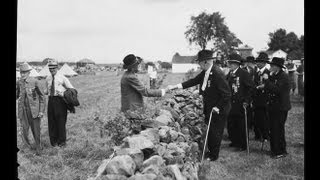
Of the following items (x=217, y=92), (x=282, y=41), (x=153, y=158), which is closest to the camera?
(x=153, y=158)

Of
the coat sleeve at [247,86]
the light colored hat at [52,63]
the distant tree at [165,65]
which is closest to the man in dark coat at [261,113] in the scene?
the coat sleeve at [247,86]

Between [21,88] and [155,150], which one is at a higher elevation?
[21,88]

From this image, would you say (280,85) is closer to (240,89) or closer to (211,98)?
(240,89)

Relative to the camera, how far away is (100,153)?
767 centimetres

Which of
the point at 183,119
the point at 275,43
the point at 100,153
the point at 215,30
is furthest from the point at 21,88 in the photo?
the point at 215,30

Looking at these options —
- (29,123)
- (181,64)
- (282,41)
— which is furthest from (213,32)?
(29,123)

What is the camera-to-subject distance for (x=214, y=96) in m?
7.92

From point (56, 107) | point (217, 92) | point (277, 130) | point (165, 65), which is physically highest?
point (165, 65)

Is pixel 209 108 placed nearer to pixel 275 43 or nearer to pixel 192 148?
pixel 192 148

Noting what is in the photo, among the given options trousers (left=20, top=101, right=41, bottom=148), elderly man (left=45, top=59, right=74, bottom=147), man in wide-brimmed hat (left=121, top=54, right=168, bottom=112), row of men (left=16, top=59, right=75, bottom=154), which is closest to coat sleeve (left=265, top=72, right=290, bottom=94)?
man in wide-brimmed hat (left=121, top=54, right=168, bottom=112)

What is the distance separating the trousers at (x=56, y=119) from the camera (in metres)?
8.80

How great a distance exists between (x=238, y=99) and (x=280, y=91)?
139cm

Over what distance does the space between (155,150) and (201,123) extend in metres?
4.01

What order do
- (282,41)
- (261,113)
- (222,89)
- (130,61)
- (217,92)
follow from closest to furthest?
(130,61) → (222,89) → (217,92) → (261,113) → (282,41)
